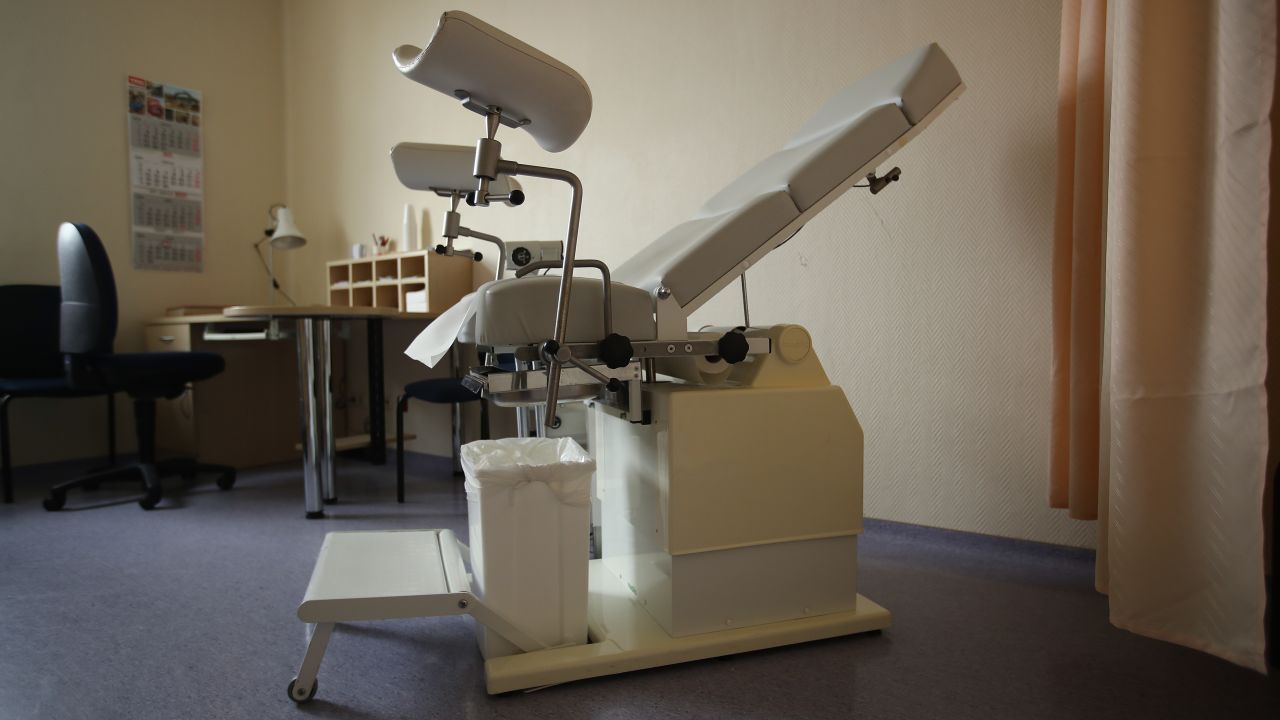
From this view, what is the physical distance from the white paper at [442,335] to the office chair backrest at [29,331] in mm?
2722

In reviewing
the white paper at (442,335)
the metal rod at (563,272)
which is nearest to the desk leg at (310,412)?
the white paper at (442,335)

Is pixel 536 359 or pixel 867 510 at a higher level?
pixel 536 359

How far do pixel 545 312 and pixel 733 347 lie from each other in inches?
14.8

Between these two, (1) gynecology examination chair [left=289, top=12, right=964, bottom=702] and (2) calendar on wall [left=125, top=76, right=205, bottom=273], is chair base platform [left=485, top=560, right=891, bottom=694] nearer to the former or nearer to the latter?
(1) gynecology examination chair [left=289, top=12, right=964, bottom=702]

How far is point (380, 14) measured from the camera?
3.90 metres

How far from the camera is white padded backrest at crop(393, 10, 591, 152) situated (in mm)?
1123

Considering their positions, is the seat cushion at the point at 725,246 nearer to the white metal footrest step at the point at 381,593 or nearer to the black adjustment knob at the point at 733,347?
the black adjustment knob at the point at 733,347

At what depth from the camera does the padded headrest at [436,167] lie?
1716 millimetres

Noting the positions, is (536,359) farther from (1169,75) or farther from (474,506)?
(1169,75)

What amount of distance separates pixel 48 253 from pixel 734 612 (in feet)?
12.2

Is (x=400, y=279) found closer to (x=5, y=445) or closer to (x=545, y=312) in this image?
(x=5, y=445)

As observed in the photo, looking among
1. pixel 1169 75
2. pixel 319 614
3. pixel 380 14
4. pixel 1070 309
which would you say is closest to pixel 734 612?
pixel 319 614

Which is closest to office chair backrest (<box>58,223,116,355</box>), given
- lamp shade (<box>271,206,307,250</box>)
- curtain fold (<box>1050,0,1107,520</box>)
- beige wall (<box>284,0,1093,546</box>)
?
lamp shade (<box>271,206,307,250</box>)

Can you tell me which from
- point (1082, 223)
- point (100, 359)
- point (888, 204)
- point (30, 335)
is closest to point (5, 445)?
point (100, 359)
